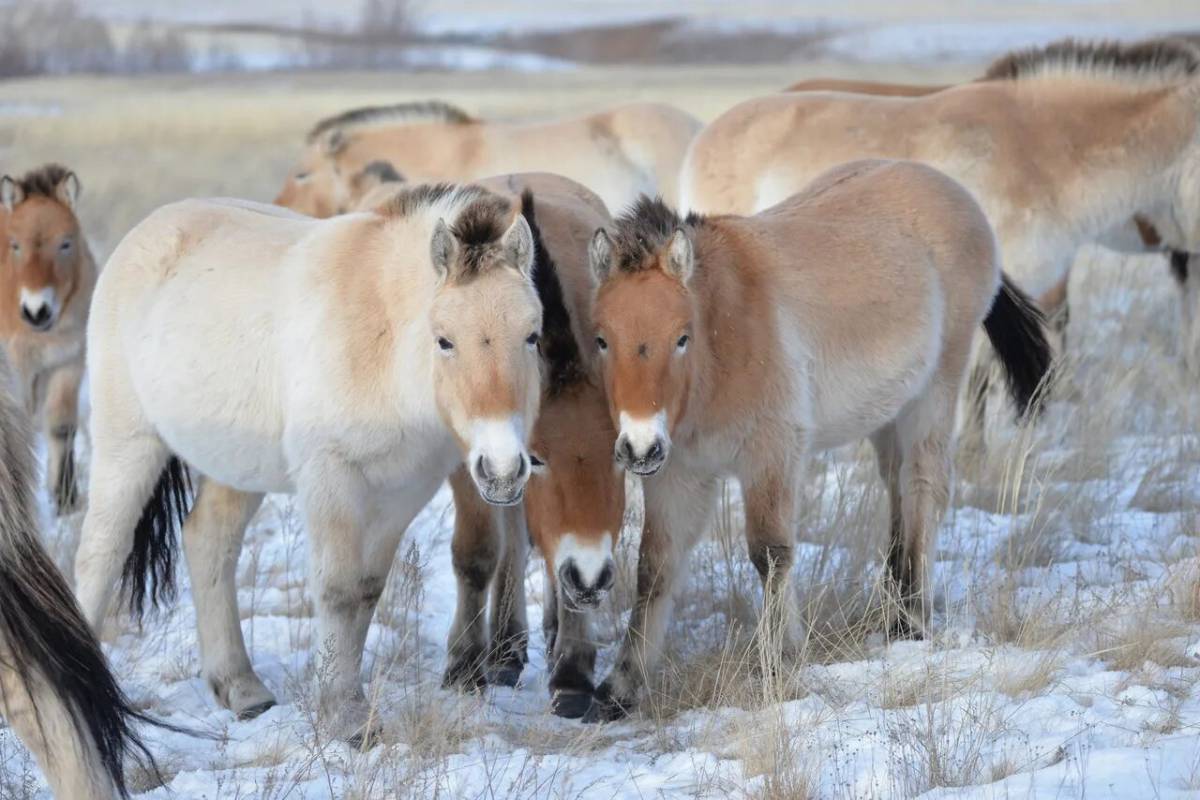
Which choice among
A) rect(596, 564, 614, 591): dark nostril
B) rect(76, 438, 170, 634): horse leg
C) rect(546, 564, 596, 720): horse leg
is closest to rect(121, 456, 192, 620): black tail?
rect(76, 438, 170, 634): horse leg

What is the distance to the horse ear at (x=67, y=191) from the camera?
9.16 metres

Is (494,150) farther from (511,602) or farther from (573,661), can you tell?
(573,661)

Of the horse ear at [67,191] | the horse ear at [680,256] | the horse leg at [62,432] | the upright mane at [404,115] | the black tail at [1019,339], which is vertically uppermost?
the horse ear at [680,256]

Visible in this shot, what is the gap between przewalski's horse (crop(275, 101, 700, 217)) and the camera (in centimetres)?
1201

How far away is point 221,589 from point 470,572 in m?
0.98

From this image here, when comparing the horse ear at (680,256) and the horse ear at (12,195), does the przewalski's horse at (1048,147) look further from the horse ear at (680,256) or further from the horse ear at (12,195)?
the horse ear at (12,195)

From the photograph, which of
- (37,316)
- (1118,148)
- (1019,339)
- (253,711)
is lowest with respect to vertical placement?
(253,711)

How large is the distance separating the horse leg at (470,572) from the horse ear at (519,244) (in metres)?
1.05

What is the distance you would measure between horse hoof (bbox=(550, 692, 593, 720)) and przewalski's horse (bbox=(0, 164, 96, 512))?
473cm

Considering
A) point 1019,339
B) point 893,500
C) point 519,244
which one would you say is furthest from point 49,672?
point 1019,339

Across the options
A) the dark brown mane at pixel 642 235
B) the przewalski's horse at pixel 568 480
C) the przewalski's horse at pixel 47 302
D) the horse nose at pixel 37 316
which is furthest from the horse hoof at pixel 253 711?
the horse nose at pixel 37 316

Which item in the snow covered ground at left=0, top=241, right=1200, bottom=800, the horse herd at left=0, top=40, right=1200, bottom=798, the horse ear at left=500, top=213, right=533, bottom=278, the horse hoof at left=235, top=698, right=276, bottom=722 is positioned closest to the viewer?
the snow covered ground at left=0, top=241, right=1200, bottom=800

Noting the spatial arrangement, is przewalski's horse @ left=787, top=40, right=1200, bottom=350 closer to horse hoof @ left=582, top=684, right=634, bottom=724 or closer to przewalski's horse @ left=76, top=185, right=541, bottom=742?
horse hoof @ left=582, top=684, right=634, bottom=724

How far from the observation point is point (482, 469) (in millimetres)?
3969
